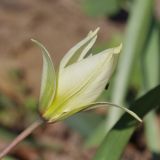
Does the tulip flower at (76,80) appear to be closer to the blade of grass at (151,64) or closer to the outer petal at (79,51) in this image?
the outer petal at (79,51)

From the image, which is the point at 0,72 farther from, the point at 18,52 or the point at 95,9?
the point at 95,9

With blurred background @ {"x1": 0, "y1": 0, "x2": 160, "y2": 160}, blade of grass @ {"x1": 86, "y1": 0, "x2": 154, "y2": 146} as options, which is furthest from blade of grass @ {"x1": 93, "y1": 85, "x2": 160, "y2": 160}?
blade of grass @ {"x1": 86, "y1": 0, "x2": 154, "y2": 146}

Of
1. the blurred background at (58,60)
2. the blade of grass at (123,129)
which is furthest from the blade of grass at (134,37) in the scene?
the blade of grass at (123,129)

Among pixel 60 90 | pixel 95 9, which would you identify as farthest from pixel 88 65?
→ pixel 95 9

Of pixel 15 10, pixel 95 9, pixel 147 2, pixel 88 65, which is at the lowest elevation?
pixel 15 10

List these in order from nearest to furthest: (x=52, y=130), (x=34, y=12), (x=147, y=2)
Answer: (x=147, y=2)
(x=52, y=130)
(x=34, y=12)

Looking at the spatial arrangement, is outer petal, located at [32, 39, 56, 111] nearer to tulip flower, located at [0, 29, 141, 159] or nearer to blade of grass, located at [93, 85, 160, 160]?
tulip flower, located at [0, 29, 141, 159]

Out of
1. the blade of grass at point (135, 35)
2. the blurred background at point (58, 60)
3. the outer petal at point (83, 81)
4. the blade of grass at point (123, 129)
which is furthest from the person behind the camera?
the blurred background at point (58, 60)
